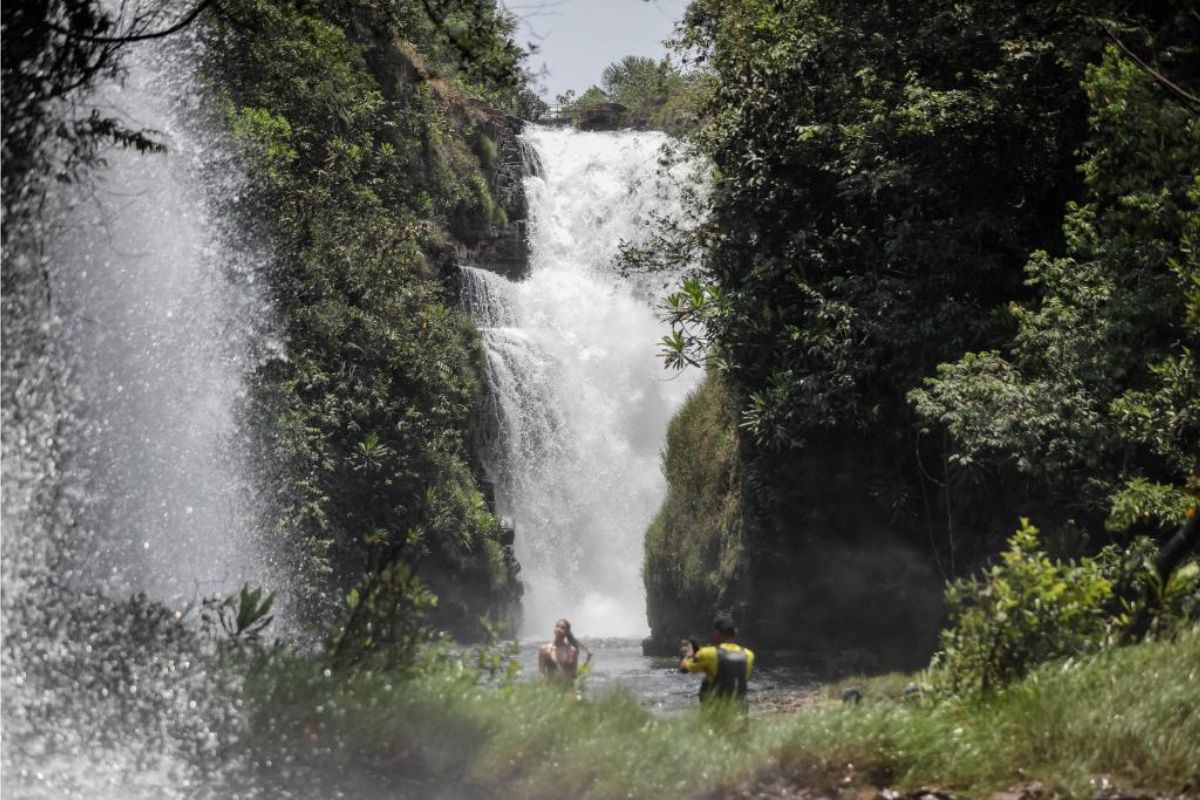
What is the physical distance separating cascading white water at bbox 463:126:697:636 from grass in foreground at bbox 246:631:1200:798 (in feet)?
71.9

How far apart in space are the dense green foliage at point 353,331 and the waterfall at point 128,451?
116 cm

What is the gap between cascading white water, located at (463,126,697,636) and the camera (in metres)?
31.5

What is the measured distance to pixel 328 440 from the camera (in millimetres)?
24188

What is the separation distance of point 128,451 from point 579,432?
695 inches

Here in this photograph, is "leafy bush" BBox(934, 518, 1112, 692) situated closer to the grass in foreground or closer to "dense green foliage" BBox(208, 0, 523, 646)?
the grass in foreground

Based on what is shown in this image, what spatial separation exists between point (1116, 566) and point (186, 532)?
11360 millimetres

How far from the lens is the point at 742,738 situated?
310 inches

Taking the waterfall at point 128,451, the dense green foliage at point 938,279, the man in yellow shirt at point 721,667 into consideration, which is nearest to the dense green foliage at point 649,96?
the dense green foliage at point 938,279

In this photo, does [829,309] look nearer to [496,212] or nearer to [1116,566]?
[1116,566]

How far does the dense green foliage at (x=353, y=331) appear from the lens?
858 inches

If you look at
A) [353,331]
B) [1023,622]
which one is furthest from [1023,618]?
[353,331]

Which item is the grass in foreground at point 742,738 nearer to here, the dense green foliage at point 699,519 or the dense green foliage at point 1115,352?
the dense green foliage at point 1115,352

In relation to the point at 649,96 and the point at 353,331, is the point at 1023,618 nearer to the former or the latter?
the point at 353,331

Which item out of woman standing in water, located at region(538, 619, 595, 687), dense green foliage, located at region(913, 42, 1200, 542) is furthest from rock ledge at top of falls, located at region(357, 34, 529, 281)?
woman standing in water, located at region(538, 619, 595, 687)
